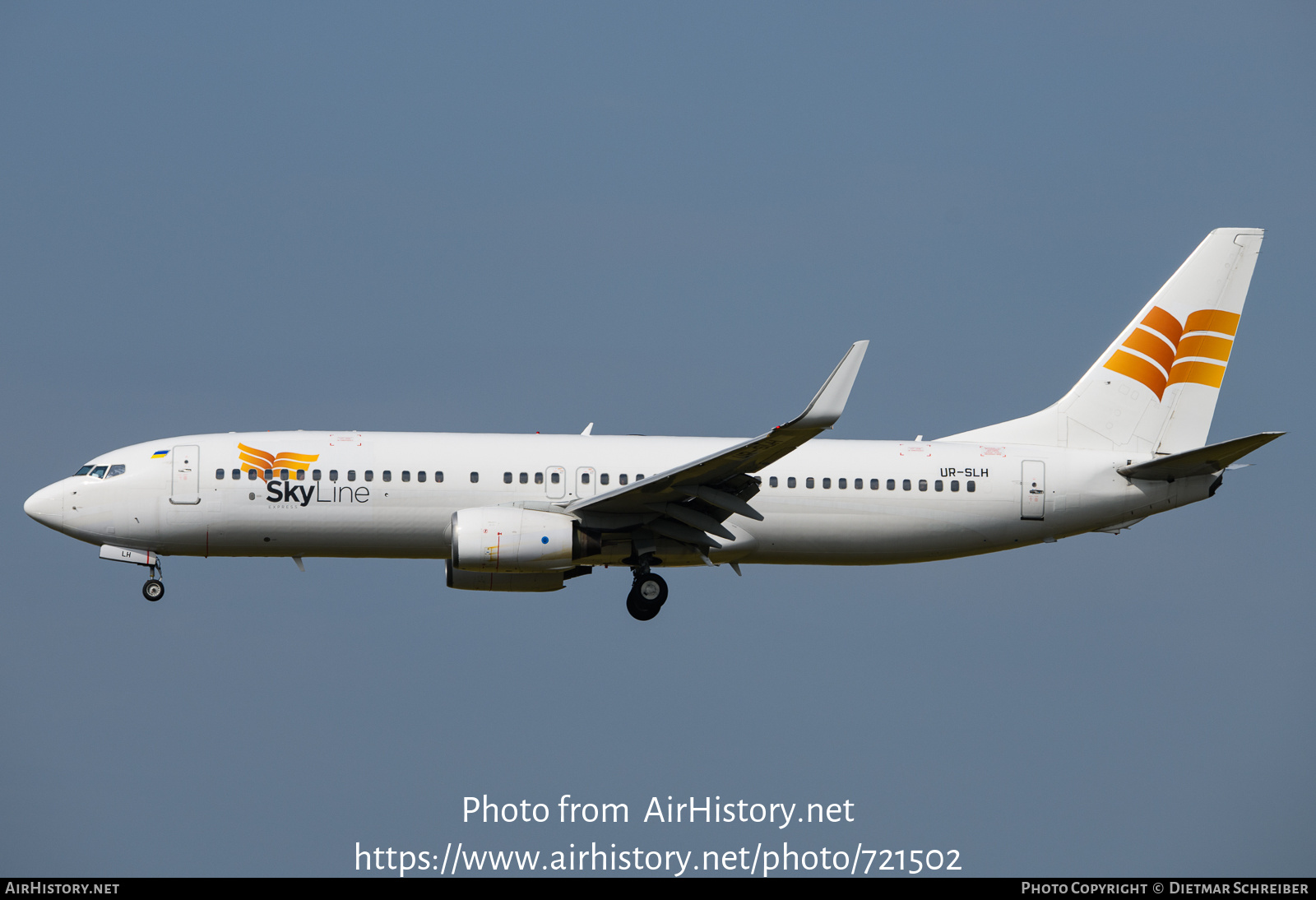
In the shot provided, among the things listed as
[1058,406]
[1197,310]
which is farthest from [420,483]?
[1197,310]

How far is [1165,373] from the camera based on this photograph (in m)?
39.0

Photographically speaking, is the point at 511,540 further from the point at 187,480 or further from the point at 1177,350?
the point at 1177,350

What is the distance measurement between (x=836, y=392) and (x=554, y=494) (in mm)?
8384

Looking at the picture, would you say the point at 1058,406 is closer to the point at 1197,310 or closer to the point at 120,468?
the point at 1197,310

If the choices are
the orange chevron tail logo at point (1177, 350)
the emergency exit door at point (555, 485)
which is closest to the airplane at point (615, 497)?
the emergency exit door at point (555, 485)

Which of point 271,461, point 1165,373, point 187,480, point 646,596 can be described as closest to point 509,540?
point 646,596

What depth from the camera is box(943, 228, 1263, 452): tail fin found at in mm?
38344

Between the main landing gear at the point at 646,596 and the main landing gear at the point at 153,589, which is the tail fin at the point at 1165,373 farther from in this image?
the main landing gear at the point at 153,589

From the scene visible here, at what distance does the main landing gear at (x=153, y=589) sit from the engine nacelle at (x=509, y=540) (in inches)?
293

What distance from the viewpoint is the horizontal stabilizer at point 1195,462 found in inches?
1330

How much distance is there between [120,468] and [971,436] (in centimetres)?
2022

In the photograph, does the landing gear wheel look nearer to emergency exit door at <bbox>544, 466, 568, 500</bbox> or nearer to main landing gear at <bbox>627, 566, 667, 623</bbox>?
main landing gear at <bbox>627, 566, 667, 623</bbox>

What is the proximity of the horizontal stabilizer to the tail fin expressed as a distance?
1.80m

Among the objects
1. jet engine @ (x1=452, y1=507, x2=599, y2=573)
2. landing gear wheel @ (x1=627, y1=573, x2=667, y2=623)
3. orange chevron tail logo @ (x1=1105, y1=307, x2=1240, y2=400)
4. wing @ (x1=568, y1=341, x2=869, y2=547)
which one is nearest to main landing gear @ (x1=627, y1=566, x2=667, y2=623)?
landing gear wheel @ (x1=627, y1=573, x2=667, y2=623)
